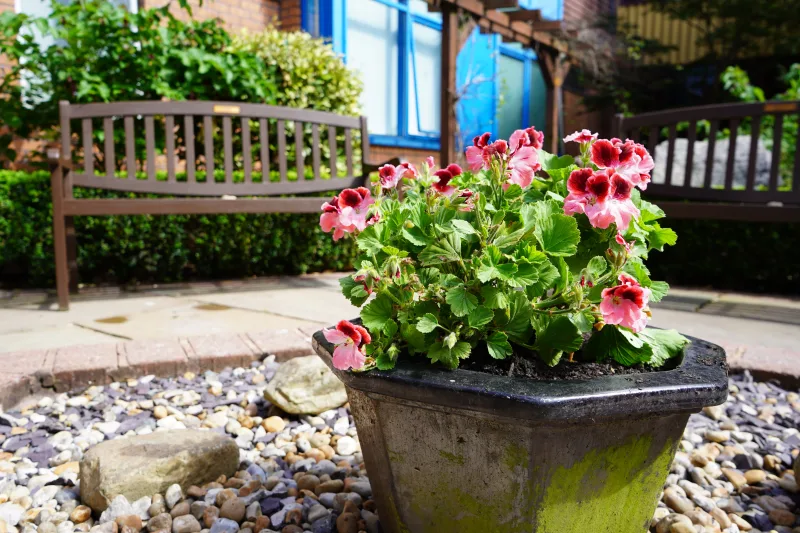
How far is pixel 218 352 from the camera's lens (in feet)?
7.17

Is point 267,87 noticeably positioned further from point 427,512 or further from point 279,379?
point 427,512

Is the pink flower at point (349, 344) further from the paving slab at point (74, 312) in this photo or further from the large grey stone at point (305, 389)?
the paving slab at point (74, 312)

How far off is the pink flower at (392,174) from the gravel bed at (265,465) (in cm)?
66

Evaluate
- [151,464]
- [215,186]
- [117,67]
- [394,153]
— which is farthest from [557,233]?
[394,153]

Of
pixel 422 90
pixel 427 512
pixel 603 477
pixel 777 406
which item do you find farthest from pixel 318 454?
pixel 422 90

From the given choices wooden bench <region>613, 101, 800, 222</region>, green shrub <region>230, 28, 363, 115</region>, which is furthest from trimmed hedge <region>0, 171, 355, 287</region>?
wooden bench <region>613, 101, 800, 222</region>

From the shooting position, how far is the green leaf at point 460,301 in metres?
0.91

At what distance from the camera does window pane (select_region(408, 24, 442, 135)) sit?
818 cm

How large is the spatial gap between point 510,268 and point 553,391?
18 centimetres

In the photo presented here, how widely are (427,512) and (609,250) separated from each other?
503 millimetres

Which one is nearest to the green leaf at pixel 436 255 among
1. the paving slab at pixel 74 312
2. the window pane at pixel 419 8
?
the paving slab at pixel 74 312

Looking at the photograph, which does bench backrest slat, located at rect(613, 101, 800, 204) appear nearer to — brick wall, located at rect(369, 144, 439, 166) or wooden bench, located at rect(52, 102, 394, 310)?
wooden bench, located at rect(52, 102, 394, 310)

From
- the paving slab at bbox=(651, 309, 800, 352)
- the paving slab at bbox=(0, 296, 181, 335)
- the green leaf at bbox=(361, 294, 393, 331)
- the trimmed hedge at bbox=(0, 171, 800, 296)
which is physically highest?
the green leaf at bbox=(361, 294, 393, 331)

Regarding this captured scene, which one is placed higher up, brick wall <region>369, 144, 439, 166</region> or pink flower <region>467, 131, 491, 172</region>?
brick wall <region>369, 144, 439, 166</region>
